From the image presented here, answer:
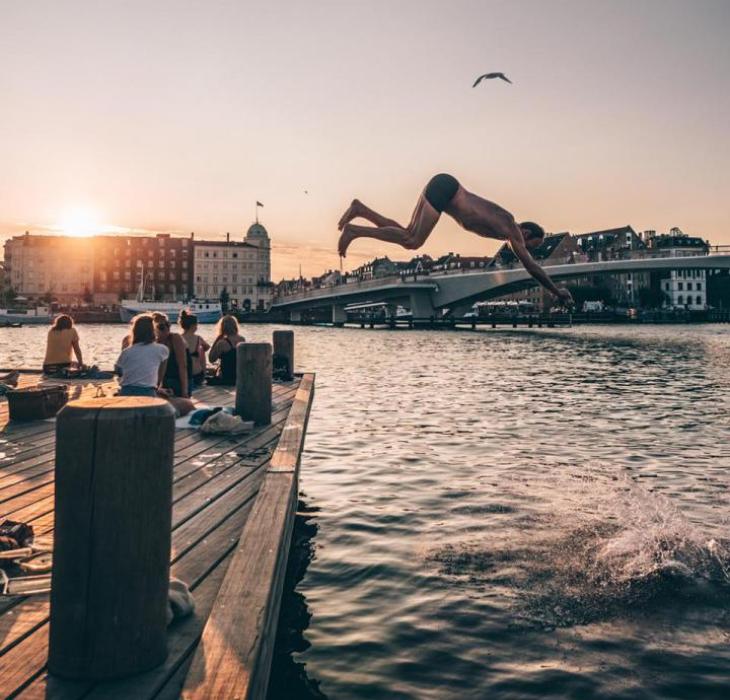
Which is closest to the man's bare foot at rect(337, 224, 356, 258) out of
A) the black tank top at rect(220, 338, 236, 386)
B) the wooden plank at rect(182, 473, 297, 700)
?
the wooden plank at rect(182, 473, 297, 700)

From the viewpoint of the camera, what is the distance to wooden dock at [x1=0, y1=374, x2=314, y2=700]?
10.1 feet

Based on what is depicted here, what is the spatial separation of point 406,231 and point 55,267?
580 feet

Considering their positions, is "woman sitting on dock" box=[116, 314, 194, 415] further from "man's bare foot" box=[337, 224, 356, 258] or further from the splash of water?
the splash of water

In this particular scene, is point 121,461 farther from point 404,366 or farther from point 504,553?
point 404,366

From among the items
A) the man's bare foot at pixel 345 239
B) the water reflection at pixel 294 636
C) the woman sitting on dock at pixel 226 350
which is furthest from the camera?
the woman sitting on dock at pixel 226 350

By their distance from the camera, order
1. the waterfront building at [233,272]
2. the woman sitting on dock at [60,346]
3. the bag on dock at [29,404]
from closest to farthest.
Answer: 1. the bag on dock at [29,404]
2. the woman sitting on dock at [60,346]
3. the waterfront building at [233,272]

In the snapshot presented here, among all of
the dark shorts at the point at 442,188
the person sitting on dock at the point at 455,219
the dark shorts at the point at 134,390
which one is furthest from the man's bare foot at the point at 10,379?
the dark shorts at the point at 442,188

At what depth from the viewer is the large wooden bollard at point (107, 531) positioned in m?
2.89

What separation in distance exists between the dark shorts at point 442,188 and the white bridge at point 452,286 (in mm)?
54281

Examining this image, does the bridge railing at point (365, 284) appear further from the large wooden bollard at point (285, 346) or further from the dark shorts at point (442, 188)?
the dark shorts at point (442, 188)

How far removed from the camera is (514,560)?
7297 mm

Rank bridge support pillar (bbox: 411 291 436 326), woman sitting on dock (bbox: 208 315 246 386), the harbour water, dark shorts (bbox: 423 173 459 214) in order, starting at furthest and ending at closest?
bridge support pillar (bbox: 411 291 436 326)
woman sitting on dock (bbox: 208 315 246 386)
dark shorts (bbox: 423 173 459 214)
the harbour water

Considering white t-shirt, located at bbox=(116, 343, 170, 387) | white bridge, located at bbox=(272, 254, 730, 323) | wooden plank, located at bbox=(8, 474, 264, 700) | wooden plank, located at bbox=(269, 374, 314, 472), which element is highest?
white bridge, located at bbox=(272, 254, 730, 323)

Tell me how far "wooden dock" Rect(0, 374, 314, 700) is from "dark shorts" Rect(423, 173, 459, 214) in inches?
126
